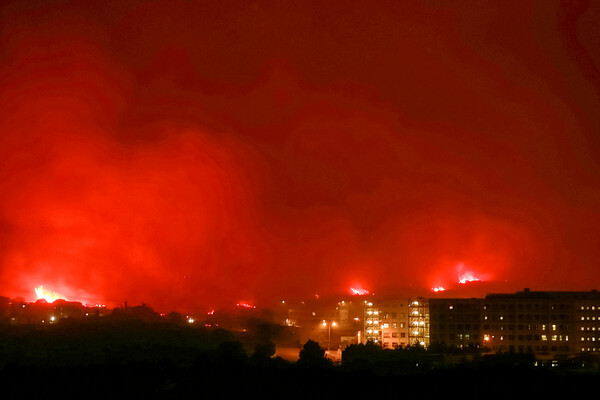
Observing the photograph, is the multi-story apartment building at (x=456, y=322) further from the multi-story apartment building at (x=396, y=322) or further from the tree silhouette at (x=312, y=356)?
the tree silhouette at (x=312, y=356)

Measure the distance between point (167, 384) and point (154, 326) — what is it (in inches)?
1417

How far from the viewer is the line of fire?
2247 inches

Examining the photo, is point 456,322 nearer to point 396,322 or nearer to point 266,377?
point 396,322

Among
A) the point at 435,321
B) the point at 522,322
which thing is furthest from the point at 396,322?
the point at 522,322

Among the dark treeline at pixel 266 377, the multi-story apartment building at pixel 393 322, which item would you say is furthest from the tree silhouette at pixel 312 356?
the multi-story apartment building at pixel 393 322

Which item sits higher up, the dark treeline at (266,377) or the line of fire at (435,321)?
the line of fire at (435,321)

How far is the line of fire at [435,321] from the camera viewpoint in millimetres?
57062

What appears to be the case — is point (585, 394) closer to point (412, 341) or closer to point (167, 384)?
point (167, 384)

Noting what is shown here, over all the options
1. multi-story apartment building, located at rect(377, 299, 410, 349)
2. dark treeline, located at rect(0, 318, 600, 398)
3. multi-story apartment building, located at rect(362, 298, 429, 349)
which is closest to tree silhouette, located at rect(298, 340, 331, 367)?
dark treeline, located at rect(0, 318, 600, 398)

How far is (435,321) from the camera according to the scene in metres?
59.8

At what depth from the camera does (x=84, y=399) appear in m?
23.1

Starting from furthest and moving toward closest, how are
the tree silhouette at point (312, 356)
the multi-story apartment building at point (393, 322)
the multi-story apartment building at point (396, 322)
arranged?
the multi-story apartment building at point (393, 322), the multi-story apartment building at point (396, 322), the tree silhouette at point (312, 356)

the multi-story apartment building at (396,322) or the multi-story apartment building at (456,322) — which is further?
the multi-story apartment building at (396,322)

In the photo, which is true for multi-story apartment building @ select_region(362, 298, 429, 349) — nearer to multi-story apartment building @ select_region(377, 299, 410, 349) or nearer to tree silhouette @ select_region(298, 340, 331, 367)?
multi-story apartment building @ select_region(377, 299, 410, 349)
